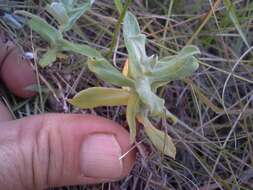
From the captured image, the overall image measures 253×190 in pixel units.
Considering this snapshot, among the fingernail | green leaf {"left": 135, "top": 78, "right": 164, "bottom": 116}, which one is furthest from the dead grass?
green leaf {"left": 135, "top": 78, "right": 164, "bottom": 116}

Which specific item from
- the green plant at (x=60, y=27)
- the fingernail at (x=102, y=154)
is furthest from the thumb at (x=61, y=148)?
the green plant at (x=60, y=27)

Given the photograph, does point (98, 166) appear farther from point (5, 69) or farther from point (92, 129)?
point (5, 69)

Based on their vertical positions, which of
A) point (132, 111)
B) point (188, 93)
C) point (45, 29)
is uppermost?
point (45, 29)

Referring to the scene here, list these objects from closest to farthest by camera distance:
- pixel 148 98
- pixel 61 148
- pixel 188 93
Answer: pixel 148 98, pixel 61 148, pixel 188 93

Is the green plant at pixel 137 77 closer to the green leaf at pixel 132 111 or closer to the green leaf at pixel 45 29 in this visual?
the green leaf at pixel 132 111

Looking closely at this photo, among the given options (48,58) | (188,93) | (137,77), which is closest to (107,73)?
(137,77)

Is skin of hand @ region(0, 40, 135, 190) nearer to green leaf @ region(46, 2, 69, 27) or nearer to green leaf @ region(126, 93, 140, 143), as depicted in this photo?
green leaf @ region(126, 93, 140, 143)

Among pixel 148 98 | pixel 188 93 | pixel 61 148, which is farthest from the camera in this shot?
pixel 188 93

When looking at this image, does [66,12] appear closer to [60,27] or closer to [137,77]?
[60,27]
